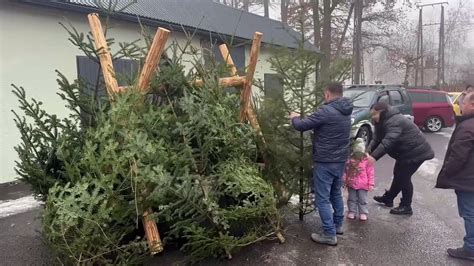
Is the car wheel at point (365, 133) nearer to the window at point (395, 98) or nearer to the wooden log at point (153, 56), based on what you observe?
the window at point (395, 98)

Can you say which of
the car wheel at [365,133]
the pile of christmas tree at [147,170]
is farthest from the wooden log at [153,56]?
the car wheel at [365,133]

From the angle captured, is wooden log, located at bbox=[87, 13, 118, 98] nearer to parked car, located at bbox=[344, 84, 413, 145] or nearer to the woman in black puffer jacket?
the woman in black puffer jacket

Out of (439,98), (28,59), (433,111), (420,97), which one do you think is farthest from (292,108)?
(439,98)

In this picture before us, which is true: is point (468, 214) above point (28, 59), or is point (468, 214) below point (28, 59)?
below

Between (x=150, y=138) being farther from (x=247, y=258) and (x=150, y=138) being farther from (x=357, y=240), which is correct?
(x=357, y=240)

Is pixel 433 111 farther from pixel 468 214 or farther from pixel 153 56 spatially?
pixel 153 56

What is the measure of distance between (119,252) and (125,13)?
708 cm

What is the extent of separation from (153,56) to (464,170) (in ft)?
11.2

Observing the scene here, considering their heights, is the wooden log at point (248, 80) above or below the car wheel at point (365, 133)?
above

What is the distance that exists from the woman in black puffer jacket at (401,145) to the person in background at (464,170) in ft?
3.78

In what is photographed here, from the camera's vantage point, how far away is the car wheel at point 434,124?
650 inches

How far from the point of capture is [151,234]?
4098mm

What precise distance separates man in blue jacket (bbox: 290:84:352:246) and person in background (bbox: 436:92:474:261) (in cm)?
106

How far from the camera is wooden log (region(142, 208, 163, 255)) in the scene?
4.06 m
